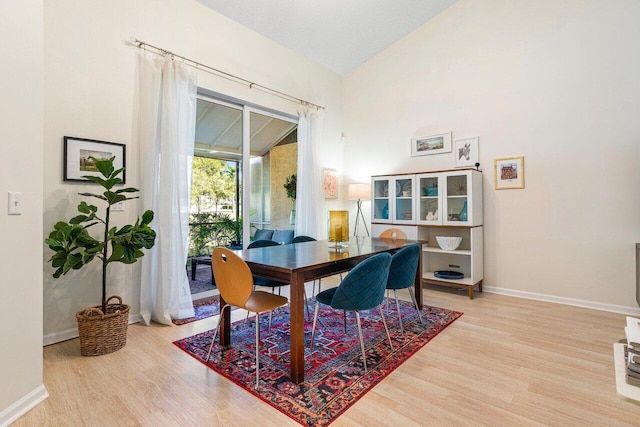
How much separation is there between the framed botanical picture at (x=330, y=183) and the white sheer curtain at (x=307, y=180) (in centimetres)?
35

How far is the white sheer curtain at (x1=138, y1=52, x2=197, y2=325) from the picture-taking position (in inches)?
114

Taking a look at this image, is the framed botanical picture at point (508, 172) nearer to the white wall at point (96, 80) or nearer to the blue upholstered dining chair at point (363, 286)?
the blue upholstered dining chair at point (363, 286)

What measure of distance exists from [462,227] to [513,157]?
1.01m

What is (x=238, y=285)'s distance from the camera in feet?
6.46

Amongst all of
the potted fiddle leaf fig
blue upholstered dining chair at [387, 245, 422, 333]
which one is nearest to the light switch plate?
the potted fiddle leaf fig

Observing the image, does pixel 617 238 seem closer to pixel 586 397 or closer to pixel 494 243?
pixel 494 243

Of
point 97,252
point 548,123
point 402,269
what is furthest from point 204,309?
point 548,123

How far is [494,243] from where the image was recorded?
154 inches

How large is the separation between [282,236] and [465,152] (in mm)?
2700

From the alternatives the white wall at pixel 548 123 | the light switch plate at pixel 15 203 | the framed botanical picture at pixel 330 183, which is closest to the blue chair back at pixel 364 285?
the light switch plate at pixel 15 203

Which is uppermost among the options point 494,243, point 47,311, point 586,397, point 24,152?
point 24,152

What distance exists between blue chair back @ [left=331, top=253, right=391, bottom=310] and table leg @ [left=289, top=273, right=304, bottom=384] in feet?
0.97

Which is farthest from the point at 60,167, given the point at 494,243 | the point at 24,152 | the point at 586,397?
the point at 494,243

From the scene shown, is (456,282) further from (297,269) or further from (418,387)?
(297,269)
